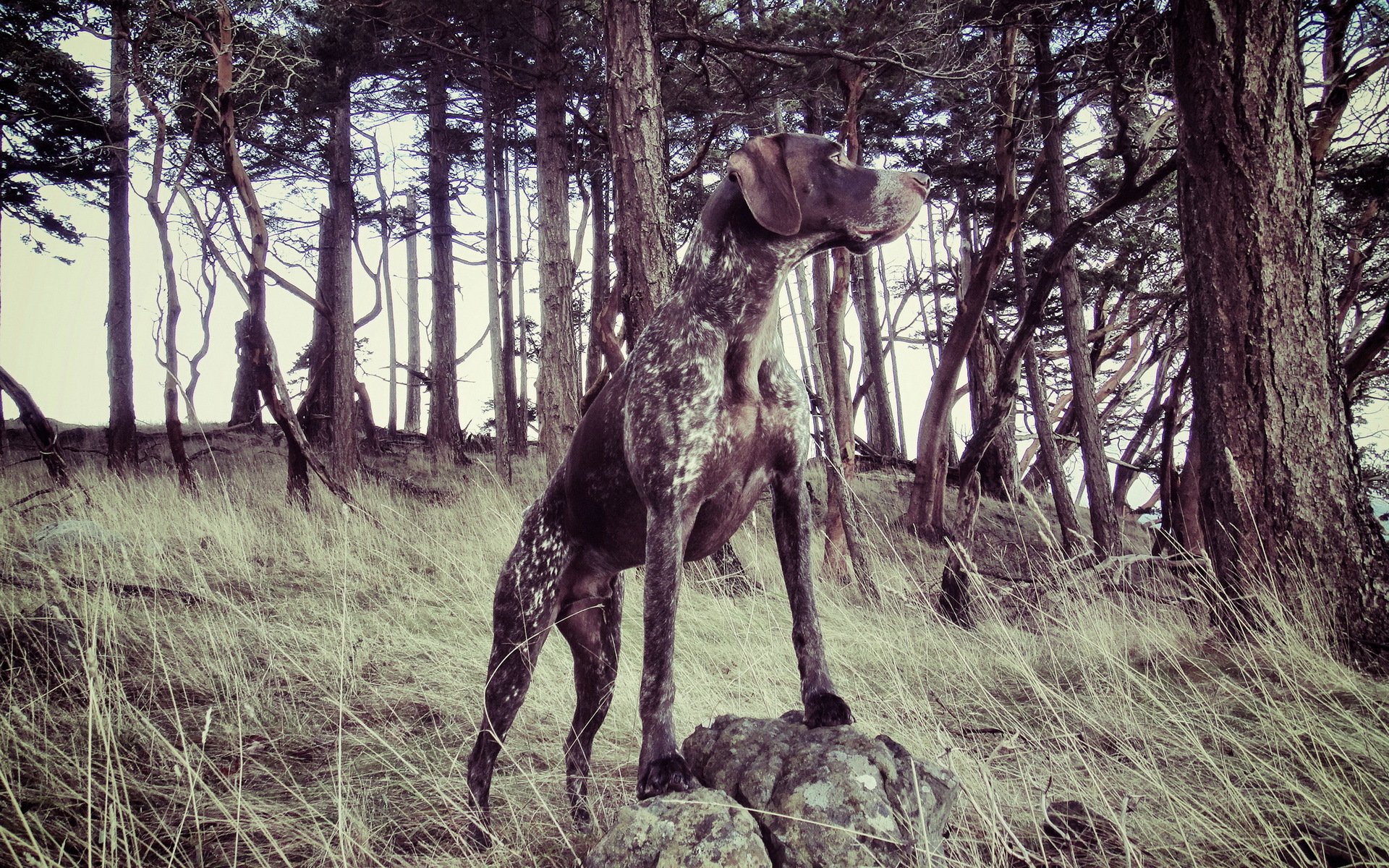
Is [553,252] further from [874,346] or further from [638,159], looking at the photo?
[874,346]

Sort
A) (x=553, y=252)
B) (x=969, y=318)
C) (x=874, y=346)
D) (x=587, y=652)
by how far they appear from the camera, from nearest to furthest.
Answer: (x=587, y=652), (x=969, y=318), (x=553, y=252), (x=874, y=346)

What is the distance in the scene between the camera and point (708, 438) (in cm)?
198

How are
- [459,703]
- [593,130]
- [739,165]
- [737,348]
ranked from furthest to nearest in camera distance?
[593,130] < [459,703] < [737,348] < [739,165]

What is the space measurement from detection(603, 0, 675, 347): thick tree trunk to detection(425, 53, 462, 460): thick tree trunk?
1028cm

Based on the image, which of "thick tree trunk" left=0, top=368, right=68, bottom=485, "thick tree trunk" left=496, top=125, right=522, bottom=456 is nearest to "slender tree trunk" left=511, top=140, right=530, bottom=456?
"thick tree trunk" left=496, top=125, right=522, bottom=456

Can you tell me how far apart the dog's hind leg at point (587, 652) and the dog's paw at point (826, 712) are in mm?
749

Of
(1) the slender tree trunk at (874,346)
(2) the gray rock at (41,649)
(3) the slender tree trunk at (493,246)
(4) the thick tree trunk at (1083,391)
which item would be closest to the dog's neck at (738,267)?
(2) the gray rock at (41,649)

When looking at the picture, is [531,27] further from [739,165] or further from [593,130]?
[739,165]

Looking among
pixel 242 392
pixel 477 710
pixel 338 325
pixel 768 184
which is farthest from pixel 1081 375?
pixel 242 392

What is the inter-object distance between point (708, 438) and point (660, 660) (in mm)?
585

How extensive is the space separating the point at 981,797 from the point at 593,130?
25.8 ft

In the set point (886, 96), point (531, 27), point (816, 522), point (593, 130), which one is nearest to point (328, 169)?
point (531, 27)

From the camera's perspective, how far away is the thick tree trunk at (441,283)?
15.4 meters

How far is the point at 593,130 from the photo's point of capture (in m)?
8.55
